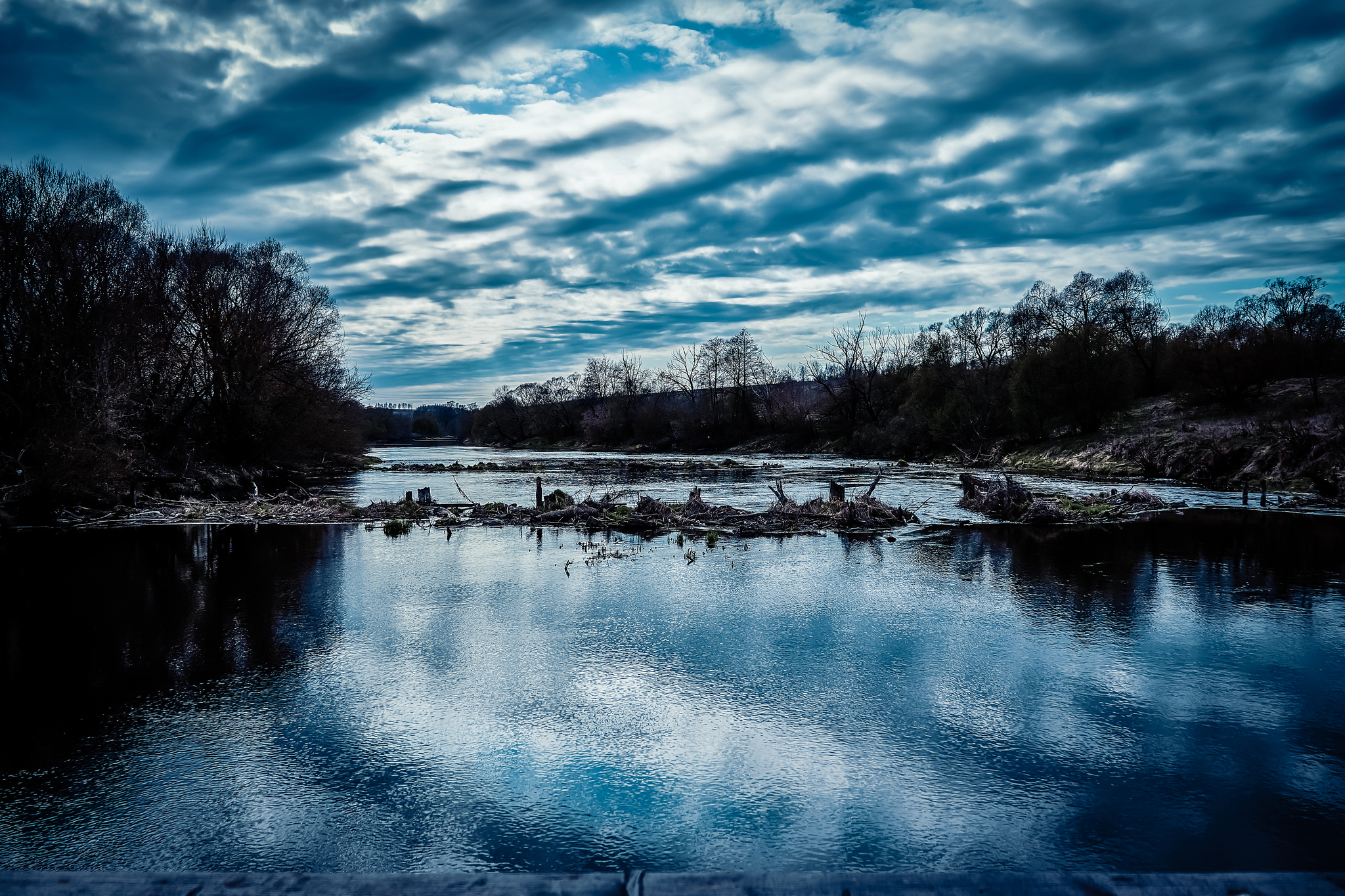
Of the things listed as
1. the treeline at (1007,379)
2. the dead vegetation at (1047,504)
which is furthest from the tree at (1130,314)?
the dead vegetation at (1047,504)

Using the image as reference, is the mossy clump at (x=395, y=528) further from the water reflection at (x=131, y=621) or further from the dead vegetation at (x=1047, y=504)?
the dead vegetation at (x=1047, y=504)

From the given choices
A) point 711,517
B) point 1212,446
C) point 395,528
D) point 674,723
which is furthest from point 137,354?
point 1212,446

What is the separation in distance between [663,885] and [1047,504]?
20250mm

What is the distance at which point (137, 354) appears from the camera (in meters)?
31.5

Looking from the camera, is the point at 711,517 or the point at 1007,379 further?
the point at 1007,379

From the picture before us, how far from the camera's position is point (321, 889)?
2.97m

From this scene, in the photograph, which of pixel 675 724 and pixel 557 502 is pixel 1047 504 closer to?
pixel 557 502

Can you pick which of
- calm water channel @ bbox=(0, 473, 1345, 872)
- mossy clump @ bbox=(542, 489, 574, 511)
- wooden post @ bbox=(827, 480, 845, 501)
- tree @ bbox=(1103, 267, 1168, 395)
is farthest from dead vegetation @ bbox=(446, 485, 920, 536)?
tree @ bbox=(1103, 267, 1168, 395)

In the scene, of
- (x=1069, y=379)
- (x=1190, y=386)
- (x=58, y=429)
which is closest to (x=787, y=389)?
(x=1069, y=379)

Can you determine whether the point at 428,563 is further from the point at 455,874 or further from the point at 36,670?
the point at 455,874

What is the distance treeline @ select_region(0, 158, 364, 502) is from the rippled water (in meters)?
14.7

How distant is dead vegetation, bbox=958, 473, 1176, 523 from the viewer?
20.3m

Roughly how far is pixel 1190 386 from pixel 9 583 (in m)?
46.0

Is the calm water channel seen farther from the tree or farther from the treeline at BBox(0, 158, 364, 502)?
the tree
